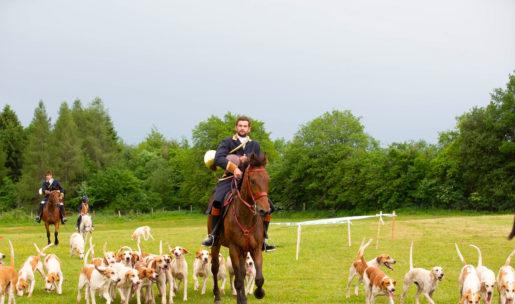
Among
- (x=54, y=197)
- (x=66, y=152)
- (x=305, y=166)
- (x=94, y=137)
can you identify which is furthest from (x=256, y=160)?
(x=94, y=137)

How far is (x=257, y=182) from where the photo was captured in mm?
9750

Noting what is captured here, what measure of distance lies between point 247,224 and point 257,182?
99 cm

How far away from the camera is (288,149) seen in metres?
80.6

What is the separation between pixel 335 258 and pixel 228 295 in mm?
7771

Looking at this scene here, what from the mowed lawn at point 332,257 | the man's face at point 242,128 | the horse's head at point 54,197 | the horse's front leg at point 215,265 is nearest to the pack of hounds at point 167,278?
the mowed lawn at point 332,257

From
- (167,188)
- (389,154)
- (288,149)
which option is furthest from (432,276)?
(167,188)

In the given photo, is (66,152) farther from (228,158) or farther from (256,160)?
(256,160)

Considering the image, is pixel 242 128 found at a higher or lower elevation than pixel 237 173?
higher

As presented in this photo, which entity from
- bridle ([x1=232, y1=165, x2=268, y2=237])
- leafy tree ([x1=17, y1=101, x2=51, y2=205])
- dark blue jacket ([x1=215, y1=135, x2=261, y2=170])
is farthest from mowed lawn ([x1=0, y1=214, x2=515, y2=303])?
leafy tree ([x1=17, y1=101, x2=51, y2=205])

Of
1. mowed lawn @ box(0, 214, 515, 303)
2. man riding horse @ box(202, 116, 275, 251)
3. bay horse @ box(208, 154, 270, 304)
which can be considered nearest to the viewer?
bay horse @ box(208, 154, 270, 304)

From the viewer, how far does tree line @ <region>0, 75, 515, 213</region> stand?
61438 millimetres

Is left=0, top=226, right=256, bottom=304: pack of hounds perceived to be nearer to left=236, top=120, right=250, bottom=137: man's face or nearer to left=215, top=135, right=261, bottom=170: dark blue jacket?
left=215, top=135, right=261, bottom=170: dark blue jacket

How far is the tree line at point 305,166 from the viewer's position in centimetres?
6144

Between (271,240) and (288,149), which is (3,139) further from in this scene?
(271,240)
